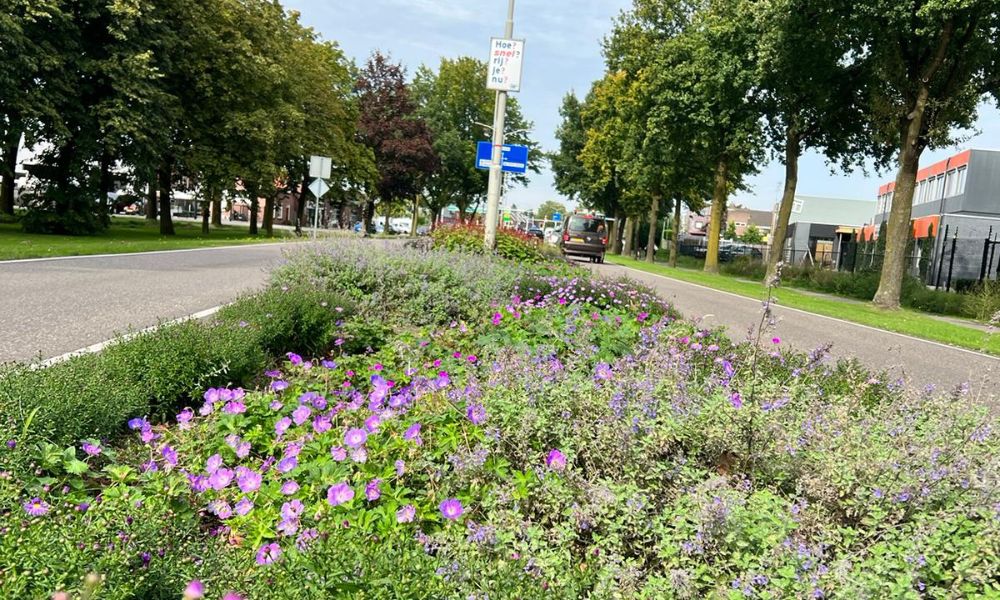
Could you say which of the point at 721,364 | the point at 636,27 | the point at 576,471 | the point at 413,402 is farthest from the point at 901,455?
the point at 636,27

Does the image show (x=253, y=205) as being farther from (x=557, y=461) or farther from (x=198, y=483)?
(x=557, y=461)

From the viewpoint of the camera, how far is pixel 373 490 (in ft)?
8.04

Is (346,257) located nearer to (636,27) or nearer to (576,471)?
(576,471)

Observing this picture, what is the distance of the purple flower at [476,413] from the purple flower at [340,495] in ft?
2.48

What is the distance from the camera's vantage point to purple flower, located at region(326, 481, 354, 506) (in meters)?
2.27

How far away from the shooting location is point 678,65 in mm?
25359

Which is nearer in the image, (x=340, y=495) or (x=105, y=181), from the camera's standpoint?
(x=340, y=495)

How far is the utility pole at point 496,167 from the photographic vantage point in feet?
45.9

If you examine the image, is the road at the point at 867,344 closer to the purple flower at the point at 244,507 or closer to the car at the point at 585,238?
the purple flower at the point at 244,507

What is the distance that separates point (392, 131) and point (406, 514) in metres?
53.0

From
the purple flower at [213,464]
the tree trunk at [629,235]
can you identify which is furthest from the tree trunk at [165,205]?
the tree trunk at [629,235]

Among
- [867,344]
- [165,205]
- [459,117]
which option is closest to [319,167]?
[165,205]

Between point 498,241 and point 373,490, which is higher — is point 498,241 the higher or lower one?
the higher one

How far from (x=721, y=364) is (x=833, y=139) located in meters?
25.4
